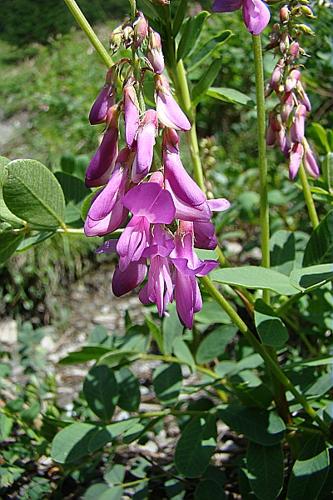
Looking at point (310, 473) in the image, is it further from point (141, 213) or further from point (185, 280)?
point (141, 213)

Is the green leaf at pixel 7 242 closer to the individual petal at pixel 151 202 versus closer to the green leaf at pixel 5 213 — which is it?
the green leaf at pixel 5 213

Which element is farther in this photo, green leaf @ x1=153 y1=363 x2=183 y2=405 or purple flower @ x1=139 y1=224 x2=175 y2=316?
green leaf @ x1=153 y1=363 x2=183 y2=405

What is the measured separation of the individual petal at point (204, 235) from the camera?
0.85m

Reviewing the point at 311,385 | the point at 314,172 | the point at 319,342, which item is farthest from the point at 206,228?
the point at 319,342

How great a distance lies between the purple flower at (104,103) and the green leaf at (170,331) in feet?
2.22

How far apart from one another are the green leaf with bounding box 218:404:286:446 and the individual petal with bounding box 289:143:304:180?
41cm

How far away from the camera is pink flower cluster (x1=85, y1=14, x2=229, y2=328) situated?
2.63 ft

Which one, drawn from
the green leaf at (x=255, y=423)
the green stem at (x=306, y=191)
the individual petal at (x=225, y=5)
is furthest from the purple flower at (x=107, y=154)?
the green leaf at (x=255, y=423)

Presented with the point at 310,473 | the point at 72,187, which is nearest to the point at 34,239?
the point at 72,187

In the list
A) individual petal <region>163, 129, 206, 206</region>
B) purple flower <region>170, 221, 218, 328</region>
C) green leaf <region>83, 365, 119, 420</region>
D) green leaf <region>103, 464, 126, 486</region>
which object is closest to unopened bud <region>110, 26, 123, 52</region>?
individual petal <region>163, 129, 206, 206</region>

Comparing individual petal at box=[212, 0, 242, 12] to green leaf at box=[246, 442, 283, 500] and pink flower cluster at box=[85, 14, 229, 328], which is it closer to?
pink flower cluster at box=[85, 14, 229, 328]

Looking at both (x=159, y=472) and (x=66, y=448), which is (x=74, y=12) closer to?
(x=66, y=448)

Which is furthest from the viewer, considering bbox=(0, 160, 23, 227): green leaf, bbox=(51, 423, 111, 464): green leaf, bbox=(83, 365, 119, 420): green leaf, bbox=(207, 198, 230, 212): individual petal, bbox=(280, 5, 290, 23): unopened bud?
bbox=(83, 365, 119, 420): green leaf

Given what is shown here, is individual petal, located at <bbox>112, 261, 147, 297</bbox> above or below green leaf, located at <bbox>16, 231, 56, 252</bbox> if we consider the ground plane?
above
